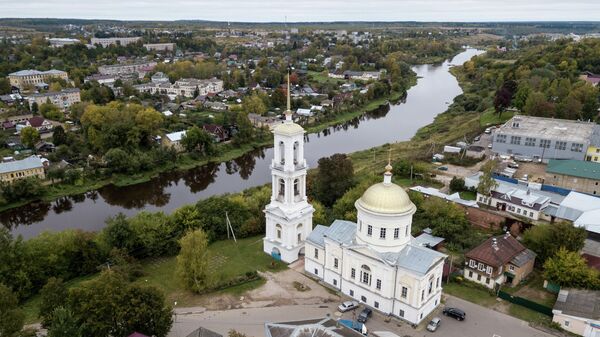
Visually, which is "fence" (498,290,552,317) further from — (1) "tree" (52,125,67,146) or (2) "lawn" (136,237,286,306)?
(1) "tree" (52,125,67,146)

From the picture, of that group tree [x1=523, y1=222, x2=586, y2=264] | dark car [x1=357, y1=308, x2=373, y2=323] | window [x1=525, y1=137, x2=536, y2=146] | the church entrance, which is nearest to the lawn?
the church entrance

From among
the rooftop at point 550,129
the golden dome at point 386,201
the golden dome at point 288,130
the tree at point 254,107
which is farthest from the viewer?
the tree at point 254,107

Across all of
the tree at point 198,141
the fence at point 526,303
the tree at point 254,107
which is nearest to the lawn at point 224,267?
the fence at point 526,303

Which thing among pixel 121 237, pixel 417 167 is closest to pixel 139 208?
pixel 121 237

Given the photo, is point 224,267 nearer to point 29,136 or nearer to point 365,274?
point 365,274

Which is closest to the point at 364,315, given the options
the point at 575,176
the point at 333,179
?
the point at 333,179

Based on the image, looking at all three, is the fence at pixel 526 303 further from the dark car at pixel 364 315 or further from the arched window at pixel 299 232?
the arched window at pixel 299 232
